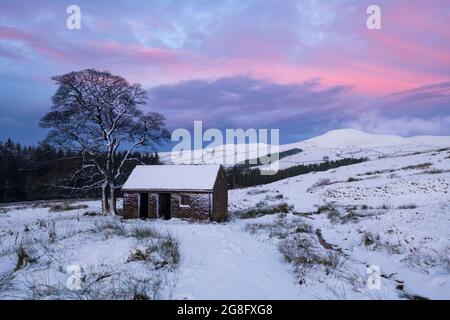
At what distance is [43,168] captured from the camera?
60.4m

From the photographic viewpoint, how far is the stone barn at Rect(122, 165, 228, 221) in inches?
974

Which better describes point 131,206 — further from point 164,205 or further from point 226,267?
point 226,267

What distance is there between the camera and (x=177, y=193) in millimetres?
25281

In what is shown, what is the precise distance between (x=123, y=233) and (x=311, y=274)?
6.53 m

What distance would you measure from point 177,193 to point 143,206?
370 cm

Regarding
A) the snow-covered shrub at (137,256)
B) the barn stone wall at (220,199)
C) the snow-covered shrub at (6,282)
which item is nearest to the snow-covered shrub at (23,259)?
the snow-covered shrub at (6,282)

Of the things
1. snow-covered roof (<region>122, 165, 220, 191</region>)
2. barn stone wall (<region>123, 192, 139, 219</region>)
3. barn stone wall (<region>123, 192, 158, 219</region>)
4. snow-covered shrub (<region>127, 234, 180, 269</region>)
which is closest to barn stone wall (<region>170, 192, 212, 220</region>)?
snow-covered roof (<region>122, 165, 220, 191</region>)

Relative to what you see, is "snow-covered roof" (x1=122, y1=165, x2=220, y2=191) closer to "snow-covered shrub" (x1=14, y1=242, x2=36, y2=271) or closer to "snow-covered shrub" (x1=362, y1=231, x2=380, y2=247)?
"snow-covered shrub" (x1=362, y1=231, x2=380, y2=247)

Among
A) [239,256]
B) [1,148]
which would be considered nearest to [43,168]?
[1,148]

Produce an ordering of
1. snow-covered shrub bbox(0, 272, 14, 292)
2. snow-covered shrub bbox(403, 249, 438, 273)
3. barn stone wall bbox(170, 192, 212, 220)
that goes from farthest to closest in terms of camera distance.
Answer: barn stone wall bbox(170, 192, 212, 220)
snow-covered shrub bbox(403, 249, 438, 273)
snow-covered shrub bbox(0, 272, 14, 292)

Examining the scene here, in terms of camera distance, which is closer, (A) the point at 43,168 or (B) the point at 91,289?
(B) the point at 91,289

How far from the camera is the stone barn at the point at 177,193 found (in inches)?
974

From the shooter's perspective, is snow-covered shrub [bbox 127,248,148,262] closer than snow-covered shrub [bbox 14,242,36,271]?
No
